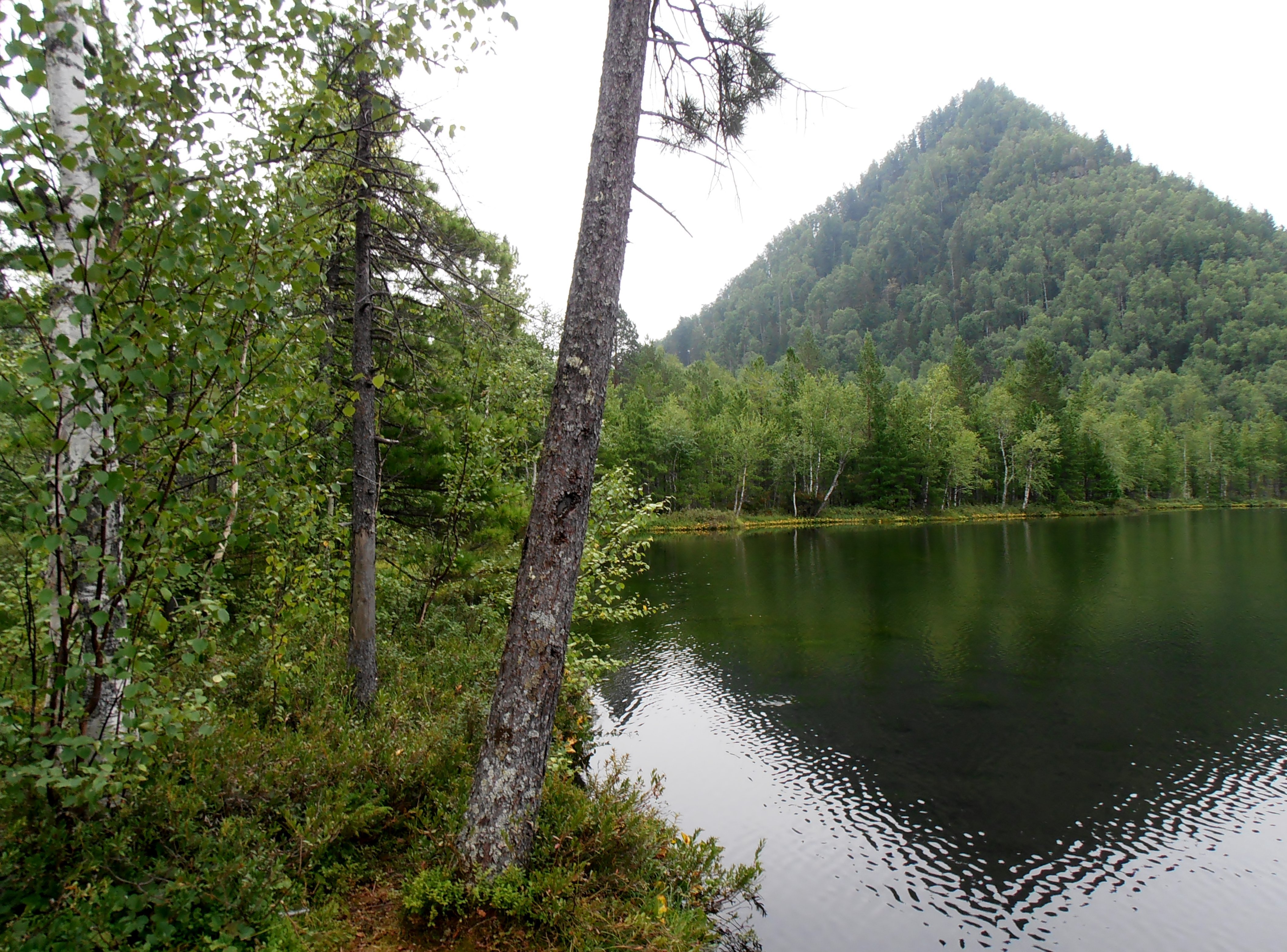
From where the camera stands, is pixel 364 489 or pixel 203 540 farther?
pixel 364 489

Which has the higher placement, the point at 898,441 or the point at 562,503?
the point at 898,441

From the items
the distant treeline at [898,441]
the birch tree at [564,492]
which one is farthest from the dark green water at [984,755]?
the distant treeline at [898,441]

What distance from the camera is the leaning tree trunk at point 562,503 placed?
4.24 metres

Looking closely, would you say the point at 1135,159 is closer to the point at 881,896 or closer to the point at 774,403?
the point at 774,403

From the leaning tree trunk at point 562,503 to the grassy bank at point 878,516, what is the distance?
128ft

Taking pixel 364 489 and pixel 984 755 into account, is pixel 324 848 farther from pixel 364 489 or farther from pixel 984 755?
pixel 984 755

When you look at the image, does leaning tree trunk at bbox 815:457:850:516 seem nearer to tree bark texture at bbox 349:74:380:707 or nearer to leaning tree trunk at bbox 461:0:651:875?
tree bark texture at bbox 349:74:380:707

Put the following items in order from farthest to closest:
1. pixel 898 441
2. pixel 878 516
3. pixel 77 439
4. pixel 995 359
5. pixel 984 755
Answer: pixel 995 359
pixel 898 441
pixel 878 516
pixel 984 755
pixel 77 439

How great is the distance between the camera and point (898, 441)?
188 feet

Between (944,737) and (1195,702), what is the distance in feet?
17.4

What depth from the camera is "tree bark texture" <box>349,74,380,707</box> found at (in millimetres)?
6816

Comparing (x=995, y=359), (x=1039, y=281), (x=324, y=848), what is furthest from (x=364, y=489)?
(x=1039, y=281)

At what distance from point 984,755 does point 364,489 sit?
31.0ft

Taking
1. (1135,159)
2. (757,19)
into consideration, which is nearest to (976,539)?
(757,19)
